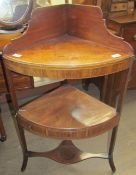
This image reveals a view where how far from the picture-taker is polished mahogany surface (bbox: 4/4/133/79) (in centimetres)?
89

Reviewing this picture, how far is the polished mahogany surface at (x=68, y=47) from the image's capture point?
35.0 inches

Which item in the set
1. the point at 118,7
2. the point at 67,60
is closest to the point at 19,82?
the point at 67,60

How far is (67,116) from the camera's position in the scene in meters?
1.15

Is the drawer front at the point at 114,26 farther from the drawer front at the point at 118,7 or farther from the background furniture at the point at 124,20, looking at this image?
the drawer front at the point at 118,7

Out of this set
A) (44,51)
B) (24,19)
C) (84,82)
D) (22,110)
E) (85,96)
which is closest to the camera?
(44,51)

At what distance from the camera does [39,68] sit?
0.89 m

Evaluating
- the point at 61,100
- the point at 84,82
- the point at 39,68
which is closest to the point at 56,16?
the point at 39,68

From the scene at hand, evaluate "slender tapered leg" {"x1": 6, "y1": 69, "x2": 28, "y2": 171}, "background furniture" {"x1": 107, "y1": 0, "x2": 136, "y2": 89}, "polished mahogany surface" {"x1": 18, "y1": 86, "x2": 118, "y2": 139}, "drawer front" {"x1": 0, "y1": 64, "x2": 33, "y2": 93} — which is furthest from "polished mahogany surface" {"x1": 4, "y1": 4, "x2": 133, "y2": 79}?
"background furniture" {"x1": 107, "y1": 0, "x2": 136, "y2": 89}

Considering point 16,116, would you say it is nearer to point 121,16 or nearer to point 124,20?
point 124,20

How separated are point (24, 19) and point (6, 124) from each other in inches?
32.0

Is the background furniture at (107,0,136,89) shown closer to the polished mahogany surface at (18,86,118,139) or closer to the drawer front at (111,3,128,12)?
the drawer front at (111,3,128,12)

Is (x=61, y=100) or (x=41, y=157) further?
(x=41, y=157)

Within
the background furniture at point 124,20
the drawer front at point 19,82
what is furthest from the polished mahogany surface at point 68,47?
the background furniture at point 124,20

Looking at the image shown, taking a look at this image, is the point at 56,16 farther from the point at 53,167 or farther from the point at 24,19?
the point at 53,167
